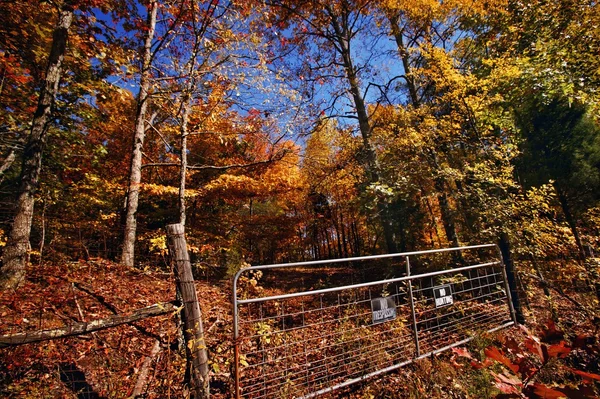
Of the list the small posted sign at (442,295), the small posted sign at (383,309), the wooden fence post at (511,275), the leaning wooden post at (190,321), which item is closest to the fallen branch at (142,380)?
the leaning wooden post at (190,321)

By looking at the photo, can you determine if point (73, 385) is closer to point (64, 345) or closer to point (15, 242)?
point (64, 345)

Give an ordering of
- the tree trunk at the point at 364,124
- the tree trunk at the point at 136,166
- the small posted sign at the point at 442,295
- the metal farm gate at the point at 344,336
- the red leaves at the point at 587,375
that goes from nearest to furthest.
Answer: the red leaves at the point at 587,375, the metal farm gate at the point at 344,336, the small posted sign at the point at 442,295, the tree trunk at the point at 136,166, the tree trunk at the point at 364,124

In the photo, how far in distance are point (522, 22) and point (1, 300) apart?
34.0 feet

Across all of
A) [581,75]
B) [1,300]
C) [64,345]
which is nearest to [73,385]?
[64,345]

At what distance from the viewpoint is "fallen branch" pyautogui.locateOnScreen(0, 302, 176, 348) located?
1.80 m

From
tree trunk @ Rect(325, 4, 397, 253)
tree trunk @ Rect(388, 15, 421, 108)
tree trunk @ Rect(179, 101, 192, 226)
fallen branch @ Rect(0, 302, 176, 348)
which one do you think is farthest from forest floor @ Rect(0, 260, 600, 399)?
tree trunk @ Rect(388, 15, 421, 108)

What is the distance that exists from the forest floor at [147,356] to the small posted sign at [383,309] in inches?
32.8

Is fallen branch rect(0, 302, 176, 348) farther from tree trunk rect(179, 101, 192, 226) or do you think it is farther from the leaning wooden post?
tree trunk rect(179, 101, 192, 226)

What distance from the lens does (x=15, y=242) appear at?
14.1 ft

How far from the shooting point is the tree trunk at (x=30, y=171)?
4.19m

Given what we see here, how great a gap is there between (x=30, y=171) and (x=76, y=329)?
4.29 meters

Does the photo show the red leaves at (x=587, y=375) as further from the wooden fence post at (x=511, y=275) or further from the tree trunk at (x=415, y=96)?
the tree trunk at (x=415, y=96)

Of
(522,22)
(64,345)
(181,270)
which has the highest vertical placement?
(522,22)

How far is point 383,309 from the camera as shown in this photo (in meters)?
3.26
